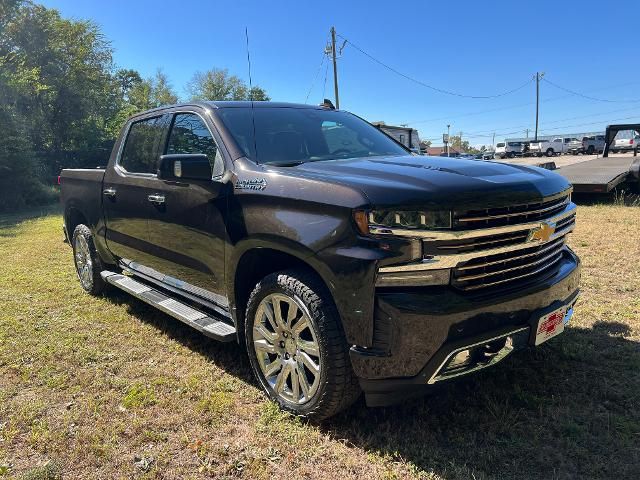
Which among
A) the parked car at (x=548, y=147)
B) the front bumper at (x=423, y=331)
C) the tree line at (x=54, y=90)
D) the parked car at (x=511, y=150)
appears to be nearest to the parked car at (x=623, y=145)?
the parked car at (x=548, y=147)

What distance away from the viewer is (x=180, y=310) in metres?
3.76

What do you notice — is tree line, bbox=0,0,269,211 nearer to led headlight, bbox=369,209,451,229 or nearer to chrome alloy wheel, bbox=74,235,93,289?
chrome alloy wheel, bbox=74,235,93,289

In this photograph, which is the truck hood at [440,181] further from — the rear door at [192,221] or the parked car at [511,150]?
the parked car at [511,150]

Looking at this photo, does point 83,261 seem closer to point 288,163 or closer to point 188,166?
point 188,166

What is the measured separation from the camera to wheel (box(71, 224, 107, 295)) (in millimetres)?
5379

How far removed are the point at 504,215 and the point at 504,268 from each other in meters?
0.27

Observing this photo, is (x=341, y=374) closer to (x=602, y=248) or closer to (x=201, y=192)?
(x=201, y=192)

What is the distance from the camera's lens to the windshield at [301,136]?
11.1 ft

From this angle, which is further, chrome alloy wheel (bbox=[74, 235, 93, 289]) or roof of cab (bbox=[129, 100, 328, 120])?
chrome alloy wheel (bbox=[74, 235, 93, 289])

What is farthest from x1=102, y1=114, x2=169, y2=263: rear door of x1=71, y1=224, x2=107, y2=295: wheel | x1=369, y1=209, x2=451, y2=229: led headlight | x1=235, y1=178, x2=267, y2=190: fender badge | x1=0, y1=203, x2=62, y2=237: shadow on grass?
x1=0, y1=203, x2=62, y2=237: shadow on grass

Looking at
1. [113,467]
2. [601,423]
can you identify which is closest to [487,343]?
[601,423]

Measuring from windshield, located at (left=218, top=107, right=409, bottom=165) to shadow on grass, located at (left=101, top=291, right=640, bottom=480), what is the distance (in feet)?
5.12

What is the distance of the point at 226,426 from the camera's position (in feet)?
9.60

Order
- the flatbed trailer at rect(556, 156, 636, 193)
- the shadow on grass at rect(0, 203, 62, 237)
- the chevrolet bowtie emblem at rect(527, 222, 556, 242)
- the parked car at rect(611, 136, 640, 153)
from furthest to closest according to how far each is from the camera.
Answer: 1. the parked car at rect(611, 136, 640, 153)
2. the shadow on grass at rect(0, 203, 62, 237)
3. the flatbed trailer at rect(556, 156, 636, 193)
4. the chevrolet bowtie emblem at rect(527, 222, 556, 242)
